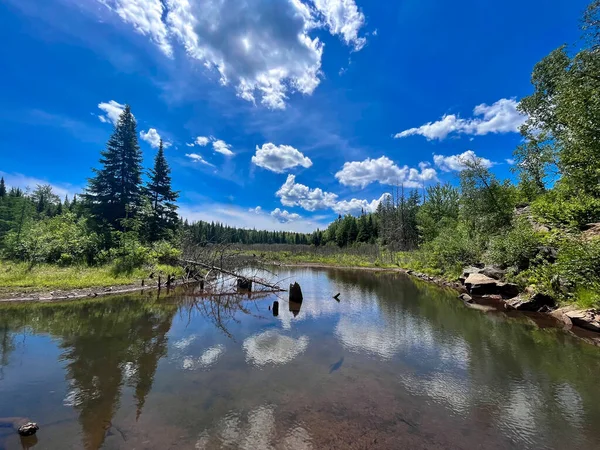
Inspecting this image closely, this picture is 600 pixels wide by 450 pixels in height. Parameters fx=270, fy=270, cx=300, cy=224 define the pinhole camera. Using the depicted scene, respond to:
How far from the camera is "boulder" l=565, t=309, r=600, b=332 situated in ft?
35.0

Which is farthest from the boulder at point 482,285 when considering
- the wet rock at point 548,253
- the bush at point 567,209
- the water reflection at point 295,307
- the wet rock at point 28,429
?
the wet rock at point 28,429

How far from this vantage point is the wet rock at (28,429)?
436cm

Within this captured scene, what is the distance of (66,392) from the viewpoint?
5.70m

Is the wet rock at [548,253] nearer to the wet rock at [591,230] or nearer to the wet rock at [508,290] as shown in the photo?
the wet rock at [591,230]

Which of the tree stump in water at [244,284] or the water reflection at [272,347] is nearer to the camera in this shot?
the water reflection at [272,347]

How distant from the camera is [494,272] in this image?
19422 millimetres

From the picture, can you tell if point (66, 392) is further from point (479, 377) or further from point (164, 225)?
point (164, 225)

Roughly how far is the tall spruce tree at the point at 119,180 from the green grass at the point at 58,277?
23.9 ft

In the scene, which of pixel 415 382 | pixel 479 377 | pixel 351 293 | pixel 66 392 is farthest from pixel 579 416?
pixel 351 293

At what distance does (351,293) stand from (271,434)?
622 inches

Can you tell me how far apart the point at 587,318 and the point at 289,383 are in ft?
41.6

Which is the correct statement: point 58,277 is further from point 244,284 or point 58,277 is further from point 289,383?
point 289,383

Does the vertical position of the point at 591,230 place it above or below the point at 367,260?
above

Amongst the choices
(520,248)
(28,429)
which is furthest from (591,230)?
(28,429)
